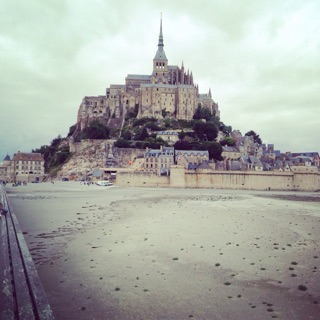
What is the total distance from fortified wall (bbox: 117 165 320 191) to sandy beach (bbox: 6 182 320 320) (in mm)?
33515

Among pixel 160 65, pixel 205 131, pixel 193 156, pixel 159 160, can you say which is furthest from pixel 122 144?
pixel 160 65

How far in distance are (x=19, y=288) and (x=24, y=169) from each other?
66.9 metres

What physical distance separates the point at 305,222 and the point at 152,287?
13.4 meters

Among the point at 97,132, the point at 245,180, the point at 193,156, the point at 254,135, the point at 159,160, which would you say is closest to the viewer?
the point at 245,180

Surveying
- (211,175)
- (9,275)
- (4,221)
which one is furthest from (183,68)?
(9,275)

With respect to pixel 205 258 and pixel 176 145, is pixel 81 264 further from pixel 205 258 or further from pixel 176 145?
pixel 176 145

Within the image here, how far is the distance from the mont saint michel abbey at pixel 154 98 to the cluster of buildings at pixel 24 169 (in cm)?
1853

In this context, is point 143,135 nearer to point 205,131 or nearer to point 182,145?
point 182,145

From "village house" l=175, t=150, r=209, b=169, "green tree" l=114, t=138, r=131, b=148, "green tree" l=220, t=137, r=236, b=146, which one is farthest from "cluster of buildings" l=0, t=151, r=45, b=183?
"green tree" l=220, t=137, r=236, b=146

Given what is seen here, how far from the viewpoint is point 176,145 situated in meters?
63.8

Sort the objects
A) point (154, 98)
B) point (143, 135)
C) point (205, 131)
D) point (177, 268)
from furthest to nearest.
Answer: point (154, 98), point (205, 131), point (143, 135), point (177, 268)

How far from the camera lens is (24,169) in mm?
67250

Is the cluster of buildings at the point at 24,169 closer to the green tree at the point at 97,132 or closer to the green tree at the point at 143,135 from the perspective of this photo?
the green tree at the point at 97,132

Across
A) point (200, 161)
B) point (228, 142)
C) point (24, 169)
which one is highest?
point (228, 142)
